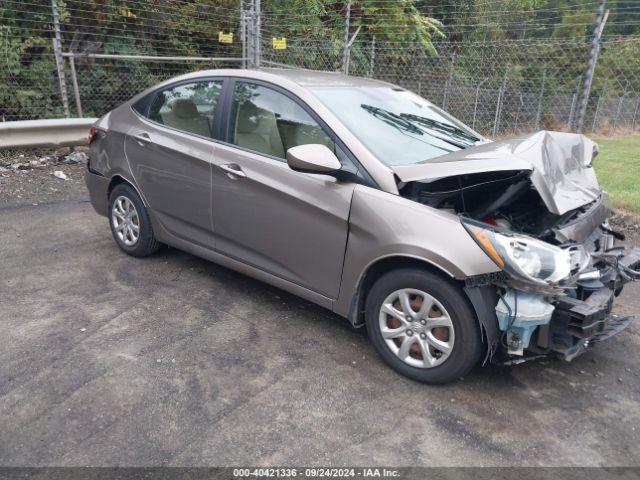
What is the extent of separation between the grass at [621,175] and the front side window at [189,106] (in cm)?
488

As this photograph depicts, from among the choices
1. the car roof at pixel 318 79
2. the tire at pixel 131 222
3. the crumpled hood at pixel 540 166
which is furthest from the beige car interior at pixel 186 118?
the crumpled hood at pixel 540 166

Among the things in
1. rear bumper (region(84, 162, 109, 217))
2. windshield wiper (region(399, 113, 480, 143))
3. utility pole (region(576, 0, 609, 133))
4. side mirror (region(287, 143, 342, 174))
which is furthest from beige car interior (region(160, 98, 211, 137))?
utility pole (region(576, 0, 609, 133))

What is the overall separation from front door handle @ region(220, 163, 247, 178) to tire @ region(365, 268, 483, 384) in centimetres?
127

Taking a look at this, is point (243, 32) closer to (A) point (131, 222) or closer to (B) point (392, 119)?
(A) point (131, 222)

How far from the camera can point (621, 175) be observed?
7750mm

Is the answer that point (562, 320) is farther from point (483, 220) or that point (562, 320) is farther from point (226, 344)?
point (226, 344)

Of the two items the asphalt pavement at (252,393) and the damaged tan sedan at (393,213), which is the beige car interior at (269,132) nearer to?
the damaged tan sedan at (393,213)

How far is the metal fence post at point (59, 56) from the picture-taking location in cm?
809

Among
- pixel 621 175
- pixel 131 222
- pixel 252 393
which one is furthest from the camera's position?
pixel 621 175

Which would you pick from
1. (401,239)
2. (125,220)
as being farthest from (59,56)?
(401,239)

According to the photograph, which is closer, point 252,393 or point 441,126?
point 252,393

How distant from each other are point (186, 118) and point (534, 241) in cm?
284

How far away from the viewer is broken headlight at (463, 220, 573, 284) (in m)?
2.84

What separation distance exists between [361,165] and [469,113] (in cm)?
1161
